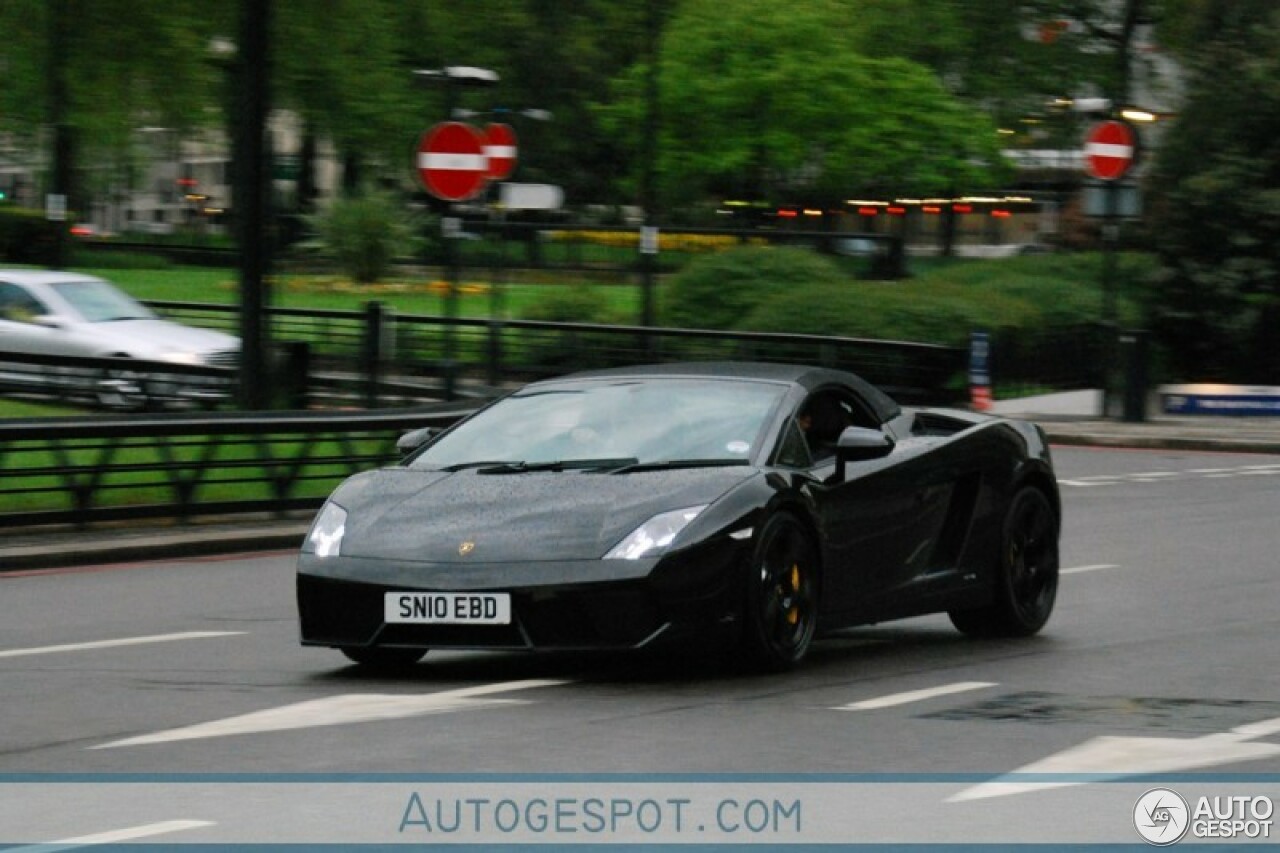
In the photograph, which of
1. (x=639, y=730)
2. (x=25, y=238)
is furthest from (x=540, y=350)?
(x=25, y=238)

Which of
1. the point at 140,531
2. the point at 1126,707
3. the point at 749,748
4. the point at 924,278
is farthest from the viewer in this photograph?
the point at 924,278

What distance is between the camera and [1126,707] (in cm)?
995

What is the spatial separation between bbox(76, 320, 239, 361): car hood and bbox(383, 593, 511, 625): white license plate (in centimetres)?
2041

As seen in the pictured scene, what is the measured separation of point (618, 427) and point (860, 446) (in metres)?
1.02

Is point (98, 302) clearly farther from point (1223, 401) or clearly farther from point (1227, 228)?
point (1227, 228)

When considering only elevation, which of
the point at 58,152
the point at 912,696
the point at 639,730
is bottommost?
the point at 912,696

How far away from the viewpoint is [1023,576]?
42.1 feet

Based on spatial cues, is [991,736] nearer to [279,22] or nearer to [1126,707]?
[1126,707]

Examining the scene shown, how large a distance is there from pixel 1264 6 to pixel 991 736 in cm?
4008

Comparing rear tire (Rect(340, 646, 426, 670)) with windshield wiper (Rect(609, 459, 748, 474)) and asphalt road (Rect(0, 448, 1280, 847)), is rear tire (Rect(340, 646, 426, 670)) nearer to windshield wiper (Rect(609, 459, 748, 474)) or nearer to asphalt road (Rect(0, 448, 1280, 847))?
asphalt road (Rect(0, 448, 1280, 847))

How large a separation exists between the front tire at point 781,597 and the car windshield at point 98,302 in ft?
72.2

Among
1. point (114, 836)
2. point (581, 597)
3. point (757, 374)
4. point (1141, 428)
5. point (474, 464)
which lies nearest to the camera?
point (114, 836)

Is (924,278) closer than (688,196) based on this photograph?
Yes

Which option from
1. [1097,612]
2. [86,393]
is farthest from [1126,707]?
[86,393]
